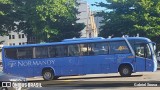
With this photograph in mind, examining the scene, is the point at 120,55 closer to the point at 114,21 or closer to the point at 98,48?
the point at 98,48

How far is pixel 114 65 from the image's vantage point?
2320cm

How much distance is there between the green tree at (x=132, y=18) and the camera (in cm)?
3888

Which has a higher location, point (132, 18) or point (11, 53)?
point (132, 18)

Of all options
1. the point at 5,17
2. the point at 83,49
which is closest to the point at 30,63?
the point at 83,49

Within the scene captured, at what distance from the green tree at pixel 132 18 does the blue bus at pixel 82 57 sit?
15788 mm

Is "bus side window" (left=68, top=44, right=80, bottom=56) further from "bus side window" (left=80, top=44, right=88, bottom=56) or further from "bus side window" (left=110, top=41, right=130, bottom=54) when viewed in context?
"bus side window" (left=110, top=41, right=130, bottom=54)

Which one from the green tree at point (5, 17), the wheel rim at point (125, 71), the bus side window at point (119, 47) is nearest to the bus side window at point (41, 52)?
the bus side window at point (119, 47)

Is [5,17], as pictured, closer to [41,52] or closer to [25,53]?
[25,53]

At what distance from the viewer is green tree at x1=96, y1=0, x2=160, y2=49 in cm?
3888

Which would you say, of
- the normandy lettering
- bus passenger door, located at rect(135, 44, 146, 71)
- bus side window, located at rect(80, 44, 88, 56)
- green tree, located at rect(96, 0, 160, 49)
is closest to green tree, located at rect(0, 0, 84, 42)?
green tree, located at rect(96, 0, 160, 49)

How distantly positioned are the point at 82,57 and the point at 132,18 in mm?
17062

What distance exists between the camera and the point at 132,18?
39250mm

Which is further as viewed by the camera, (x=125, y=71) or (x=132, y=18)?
(x=132, y=18)

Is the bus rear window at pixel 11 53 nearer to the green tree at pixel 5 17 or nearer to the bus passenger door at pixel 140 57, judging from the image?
the bus passenger door at pixel 140 57
